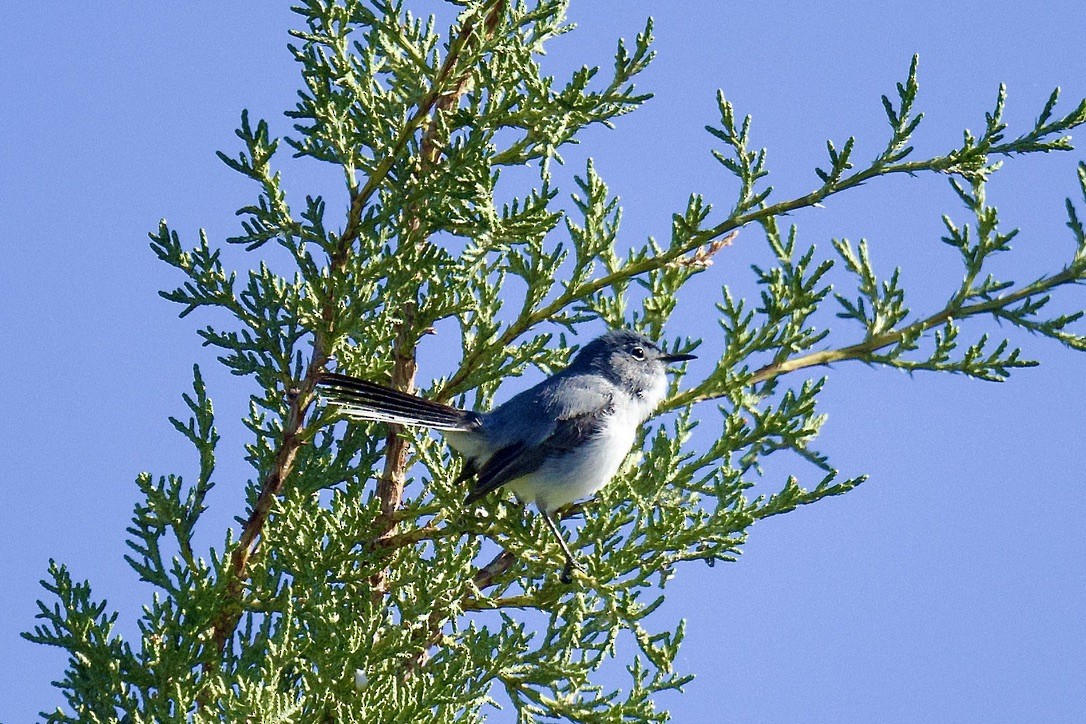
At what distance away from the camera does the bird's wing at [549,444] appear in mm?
5031

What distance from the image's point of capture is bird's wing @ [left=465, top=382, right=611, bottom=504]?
16.5ft

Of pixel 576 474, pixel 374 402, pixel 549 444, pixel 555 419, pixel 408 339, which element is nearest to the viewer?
pixel 374 402

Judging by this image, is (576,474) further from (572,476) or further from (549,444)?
(549,444)

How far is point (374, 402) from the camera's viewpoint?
15.8 feet

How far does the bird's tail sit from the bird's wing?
12.5 inches

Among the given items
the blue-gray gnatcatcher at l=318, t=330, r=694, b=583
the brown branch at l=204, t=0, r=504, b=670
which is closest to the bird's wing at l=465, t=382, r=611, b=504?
the blue-gray gnatcatcher at l=318, t=330, r=694, b=583

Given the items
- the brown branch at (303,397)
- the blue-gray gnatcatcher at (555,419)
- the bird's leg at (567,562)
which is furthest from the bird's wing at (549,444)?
the brown branch at (303,397)

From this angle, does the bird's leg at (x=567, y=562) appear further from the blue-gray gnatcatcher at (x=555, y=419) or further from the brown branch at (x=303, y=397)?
the brown branch at (x=303, y=397)

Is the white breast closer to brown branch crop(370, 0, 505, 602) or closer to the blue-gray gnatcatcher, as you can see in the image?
the blue-gray gnatcatcher

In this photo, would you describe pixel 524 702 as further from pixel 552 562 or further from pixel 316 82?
pixel 316 82

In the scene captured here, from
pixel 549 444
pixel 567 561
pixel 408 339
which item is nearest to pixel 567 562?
pixel 567 561

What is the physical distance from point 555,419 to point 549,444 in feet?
0.59

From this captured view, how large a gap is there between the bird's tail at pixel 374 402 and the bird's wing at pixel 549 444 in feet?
1.04

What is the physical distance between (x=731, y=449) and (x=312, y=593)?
1.72 metres
